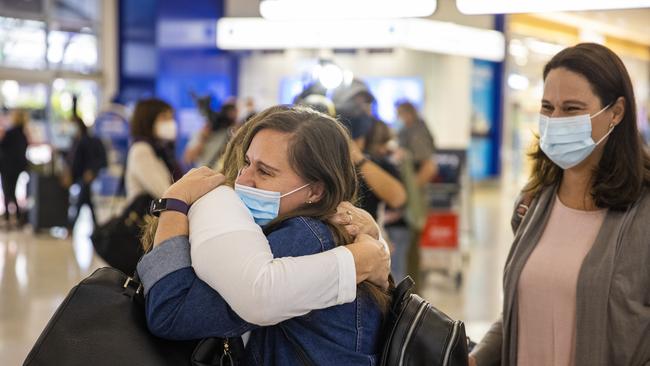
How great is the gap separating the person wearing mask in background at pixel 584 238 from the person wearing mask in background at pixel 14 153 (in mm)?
10622

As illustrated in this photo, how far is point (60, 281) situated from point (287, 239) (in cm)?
673

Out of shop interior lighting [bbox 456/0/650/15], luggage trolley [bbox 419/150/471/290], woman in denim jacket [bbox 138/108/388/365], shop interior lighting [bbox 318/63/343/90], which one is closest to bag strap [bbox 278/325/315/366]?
woman in denim jacket [bbox 138/108/388/365]

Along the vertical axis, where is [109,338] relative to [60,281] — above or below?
above

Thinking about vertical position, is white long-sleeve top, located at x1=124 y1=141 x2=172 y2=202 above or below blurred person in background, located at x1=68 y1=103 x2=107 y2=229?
above

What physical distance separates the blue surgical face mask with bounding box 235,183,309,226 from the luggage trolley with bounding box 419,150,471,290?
18.4 feet

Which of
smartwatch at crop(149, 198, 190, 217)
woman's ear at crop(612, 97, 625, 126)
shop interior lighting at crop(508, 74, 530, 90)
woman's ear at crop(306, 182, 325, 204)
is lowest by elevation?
shop interior lighting at crop(508, 74, 530, 90)

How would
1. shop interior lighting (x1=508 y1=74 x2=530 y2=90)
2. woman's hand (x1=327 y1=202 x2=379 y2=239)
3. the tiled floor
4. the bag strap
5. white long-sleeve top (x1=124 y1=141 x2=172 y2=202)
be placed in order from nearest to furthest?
the bag strap, woman's hand (x1=327 y1=202 x2=379 y2=239), white long-sleeve top (x1=124 y1=141 x2=172 y2=202), the tiled floor, shop interior lighting (x1=508 y1=74 x2=530 y2=90)

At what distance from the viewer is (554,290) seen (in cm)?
206

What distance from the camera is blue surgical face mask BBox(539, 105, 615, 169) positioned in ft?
6.85

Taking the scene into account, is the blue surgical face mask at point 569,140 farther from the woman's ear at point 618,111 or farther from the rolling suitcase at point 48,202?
the rolling suitcase at point 48,202

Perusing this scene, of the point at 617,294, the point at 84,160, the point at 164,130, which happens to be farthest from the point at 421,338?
the point at 84,160

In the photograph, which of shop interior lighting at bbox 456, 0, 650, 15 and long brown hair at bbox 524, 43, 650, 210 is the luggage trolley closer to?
shop interior lighting at bbox 456, 0, 650, 15

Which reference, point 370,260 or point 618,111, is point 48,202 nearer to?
point 618,111

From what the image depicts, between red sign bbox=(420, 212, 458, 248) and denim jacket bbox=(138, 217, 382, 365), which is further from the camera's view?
red sign bbox=(420, 212, 458, 248)
